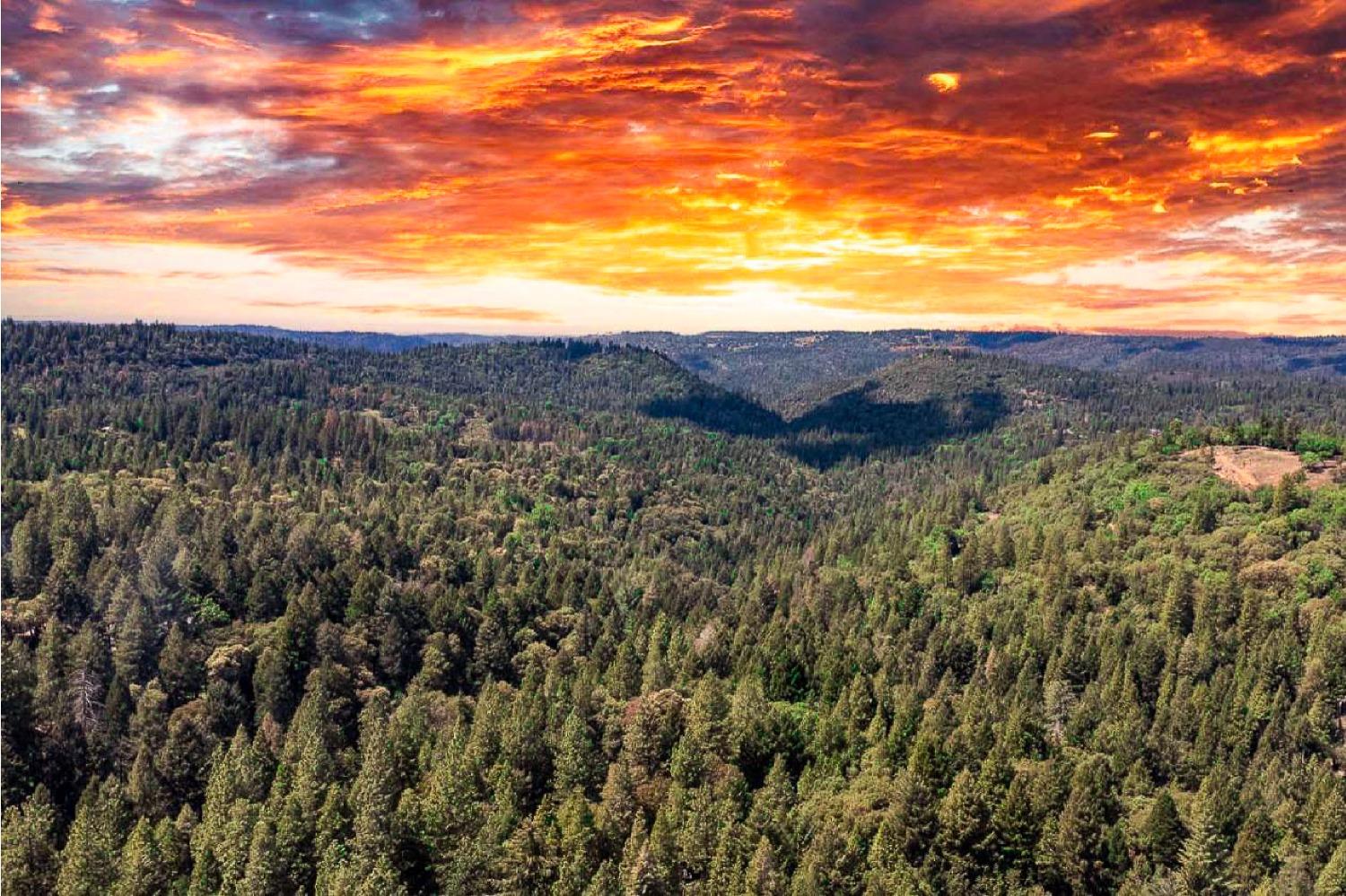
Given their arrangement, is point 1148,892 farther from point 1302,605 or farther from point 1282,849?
point 1302,605

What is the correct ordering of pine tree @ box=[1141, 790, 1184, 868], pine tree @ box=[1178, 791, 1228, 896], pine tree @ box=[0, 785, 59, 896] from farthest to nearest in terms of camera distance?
pine tree @ box=[1141, 790, 1184, 868] → pine tree @ box=[1178, 791, 1228, 896] → pine tree @ box=[0, 785, 59, 896]

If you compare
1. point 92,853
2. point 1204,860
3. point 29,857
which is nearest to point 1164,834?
point 1204,860

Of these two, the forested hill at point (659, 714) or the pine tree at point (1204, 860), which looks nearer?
the pine tree at point (1204, 860)

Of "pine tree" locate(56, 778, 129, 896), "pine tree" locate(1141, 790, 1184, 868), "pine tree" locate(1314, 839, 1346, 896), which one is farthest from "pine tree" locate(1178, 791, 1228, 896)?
"pine tree" locate(56, 778, 129, 896)

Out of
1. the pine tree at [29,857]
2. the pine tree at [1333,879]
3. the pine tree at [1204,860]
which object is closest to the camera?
the pine tree at [1333,879]

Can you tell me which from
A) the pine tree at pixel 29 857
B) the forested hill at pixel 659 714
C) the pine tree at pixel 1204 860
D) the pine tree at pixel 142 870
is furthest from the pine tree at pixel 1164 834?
the pine tree at pixel 29 857

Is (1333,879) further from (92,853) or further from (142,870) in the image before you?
(92,853)

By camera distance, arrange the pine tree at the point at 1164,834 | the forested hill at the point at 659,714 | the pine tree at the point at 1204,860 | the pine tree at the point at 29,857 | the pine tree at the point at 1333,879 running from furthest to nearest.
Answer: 1. the pine tree at the point at 1164,834
2. the forested hill at the point at 659,714
3. the pine tree at the point at 1204,860
4. the pine tree at the point at 29,857
5. the pine tree at the point at 1333,879

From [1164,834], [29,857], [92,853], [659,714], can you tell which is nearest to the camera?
[92,853]

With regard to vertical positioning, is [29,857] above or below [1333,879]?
below

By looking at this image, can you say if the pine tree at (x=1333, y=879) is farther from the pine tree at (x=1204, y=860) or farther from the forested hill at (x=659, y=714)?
the pine tree at (x=1204, y=860)

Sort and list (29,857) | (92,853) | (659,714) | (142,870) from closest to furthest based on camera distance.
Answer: (142,870) < (92,853) < (29,857) < (659,714)

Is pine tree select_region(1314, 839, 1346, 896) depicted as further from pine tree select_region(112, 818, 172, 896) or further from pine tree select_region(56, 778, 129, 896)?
pine tree select_region(56, 778, 129, 896)
